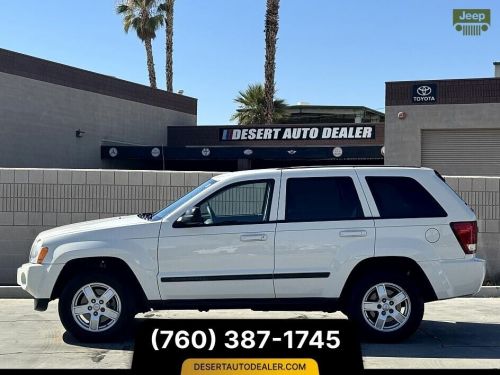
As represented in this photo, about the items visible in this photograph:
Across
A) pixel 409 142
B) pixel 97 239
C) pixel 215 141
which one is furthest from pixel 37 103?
pixel 97 239

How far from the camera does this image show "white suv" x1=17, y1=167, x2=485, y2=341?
705cm

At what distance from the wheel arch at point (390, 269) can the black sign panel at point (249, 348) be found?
3.52 metres

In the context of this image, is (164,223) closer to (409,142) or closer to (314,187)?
(314,187)

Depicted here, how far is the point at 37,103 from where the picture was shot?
28.2 meters

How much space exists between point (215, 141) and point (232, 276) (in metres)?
28.9

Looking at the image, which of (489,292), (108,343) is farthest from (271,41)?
(108,343)

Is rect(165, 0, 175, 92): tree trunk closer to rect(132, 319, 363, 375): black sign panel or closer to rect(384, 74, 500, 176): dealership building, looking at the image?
rect(384, 74, 500, 176): dealership building

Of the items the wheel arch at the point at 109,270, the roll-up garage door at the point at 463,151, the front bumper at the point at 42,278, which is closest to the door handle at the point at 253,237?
the wheel arch at the point at 109,270

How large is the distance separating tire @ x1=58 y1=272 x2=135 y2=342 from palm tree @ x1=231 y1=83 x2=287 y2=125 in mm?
34091

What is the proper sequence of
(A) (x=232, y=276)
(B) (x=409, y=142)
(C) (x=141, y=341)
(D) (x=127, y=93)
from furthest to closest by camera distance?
1. (D) (x=127, y=93)
2. (B) (x=409, y=142)
3. (A) (x=232, y=276)
4. (C) (x=141, y=341)

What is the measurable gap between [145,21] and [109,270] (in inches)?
1479

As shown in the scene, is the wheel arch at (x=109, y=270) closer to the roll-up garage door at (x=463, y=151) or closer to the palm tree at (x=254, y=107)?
the roll-up garage door at (x=463, y=151)

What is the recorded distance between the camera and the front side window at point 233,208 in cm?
716

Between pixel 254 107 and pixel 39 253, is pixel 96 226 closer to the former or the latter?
pixel 39 253
